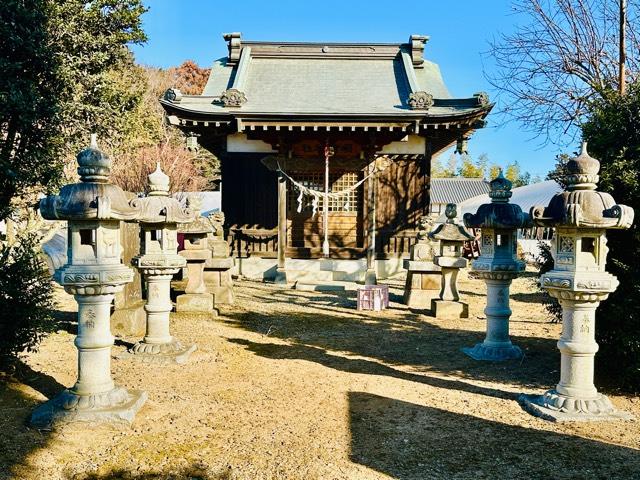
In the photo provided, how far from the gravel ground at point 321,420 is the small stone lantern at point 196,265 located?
179cm

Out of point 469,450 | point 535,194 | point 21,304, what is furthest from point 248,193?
point 535,194

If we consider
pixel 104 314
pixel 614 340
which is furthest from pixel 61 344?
pixel 614 340

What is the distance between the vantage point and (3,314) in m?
5.23

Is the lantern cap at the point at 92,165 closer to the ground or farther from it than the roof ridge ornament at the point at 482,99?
closer to the ground

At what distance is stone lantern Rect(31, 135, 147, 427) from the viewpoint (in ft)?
14.3

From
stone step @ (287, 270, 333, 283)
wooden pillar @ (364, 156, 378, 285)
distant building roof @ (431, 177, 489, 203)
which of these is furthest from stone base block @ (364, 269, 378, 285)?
distant building roof @ (431, 177, 489, 203)

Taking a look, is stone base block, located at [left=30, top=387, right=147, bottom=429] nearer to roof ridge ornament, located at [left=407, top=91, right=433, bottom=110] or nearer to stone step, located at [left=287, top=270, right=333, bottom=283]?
stone step, located at [left=287, top=270, right=333, bottom=283]

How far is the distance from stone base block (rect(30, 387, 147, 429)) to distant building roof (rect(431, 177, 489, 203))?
4388cm

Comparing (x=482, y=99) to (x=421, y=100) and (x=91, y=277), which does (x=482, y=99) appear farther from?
(x=91, y=277)

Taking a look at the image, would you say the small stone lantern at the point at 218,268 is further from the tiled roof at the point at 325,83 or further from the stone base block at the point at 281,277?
the tiled roof at the point at 325,83

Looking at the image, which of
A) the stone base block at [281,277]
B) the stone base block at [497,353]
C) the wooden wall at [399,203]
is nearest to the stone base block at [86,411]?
the stone base block at [497,353]

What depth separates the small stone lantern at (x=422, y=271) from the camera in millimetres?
10391

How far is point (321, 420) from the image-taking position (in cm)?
456

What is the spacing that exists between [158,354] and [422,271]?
601 cm
